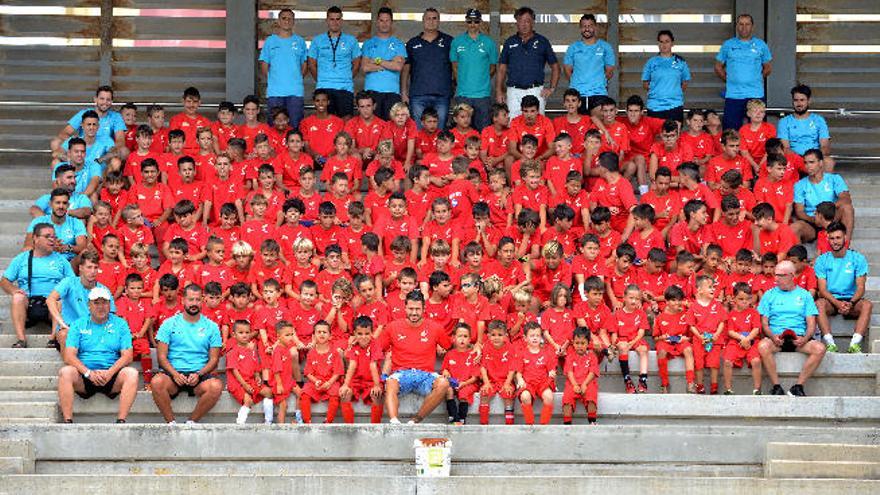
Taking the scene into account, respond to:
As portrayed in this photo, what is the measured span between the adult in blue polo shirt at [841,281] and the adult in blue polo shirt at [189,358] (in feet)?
18.8

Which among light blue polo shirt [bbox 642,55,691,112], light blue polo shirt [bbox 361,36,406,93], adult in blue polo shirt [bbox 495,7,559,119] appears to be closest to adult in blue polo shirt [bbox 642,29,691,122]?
light blue polo shirt [bbox 642,55,691,112]

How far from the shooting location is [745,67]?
1973cm

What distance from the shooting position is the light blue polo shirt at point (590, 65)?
19.8m

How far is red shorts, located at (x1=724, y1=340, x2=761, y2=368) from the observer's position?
1550 cm

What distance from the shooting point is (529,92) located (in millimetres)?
19750

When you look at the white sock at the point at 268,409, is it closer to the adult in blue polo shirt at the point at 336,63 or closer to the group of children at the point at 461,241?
the group of children at the point at 461,241

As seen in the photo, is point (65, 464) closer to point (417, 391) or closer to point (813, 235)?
point (417, 391)

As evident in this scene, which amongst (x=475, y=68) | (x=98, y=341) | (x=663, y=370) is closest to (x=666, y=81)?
(x=475, y=68)

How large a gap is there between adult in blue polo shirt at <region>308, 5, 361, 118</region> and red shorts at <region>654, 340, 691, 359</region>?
5.82 metres

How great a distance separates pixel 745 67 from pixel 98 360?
8.55m

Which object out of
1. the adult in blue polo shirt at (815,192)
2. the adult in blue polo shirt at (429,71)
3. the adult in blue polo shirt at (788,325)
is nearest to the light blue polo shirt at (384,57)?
the adult in blue polo shirt at (429,71)

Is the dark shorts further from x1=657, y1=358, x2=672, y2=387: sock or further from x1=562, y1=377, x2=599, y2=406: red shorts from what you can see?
x1=657, y1=358, x2=672, y2=387: sock

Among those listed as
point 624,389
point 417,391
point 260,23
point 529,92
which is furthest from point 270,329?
point 260,23

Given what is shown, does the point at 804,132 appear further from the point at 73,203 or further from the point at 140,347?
the point at 73,203
